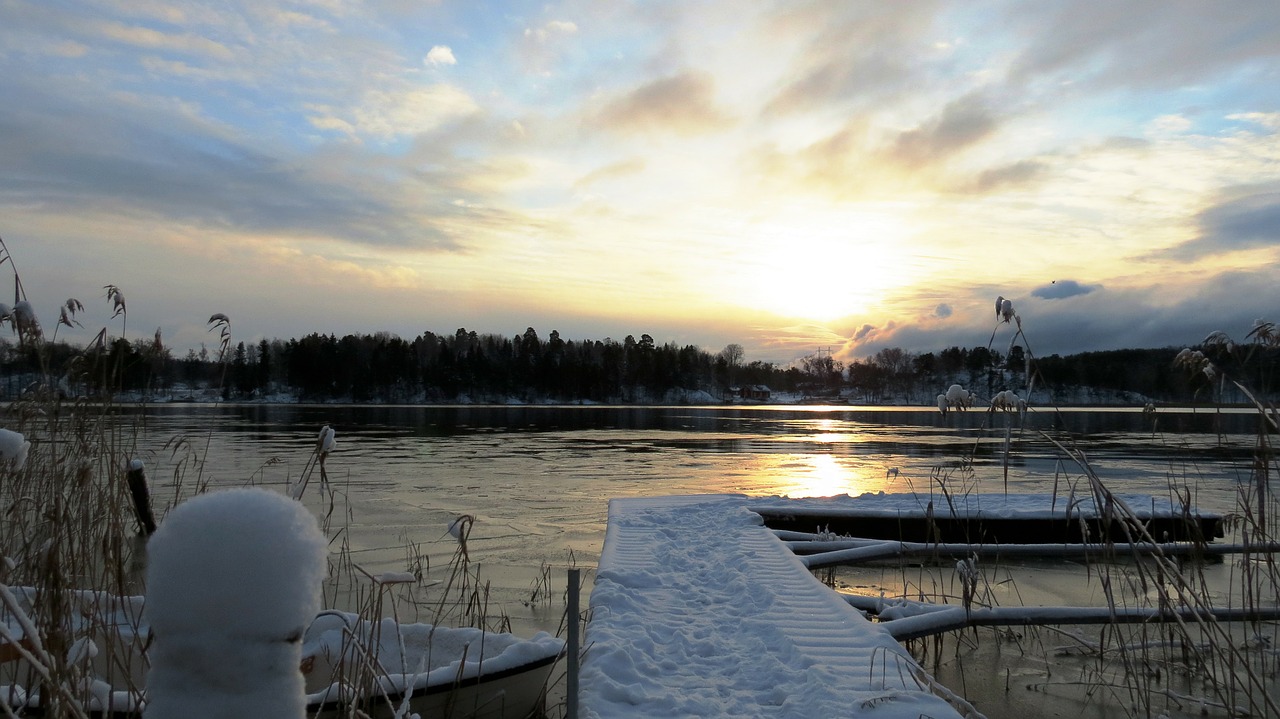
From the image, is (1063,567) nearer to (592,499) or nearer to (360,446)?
(592,499)

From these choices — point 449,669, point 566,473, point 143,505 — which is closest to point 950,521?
point 449,669

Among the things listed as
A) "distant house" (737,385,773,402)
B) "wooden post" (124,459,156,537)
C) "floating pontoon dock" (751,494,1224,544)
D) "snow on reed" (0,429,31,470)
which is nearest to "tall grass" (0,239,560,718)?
"snow on reed" (0,429,31,470)

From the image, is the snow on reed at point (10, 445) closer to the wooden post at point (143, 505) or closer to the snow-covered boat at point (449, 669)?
the snow-covered boat at point (449, 669)

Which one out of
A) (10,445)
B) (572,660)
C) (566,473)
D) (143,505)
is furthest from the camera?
(566,473)

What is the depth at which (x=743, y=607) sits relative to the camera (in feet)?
19.0

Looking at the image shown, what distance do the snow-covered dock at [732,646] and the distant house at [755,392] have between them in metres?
135

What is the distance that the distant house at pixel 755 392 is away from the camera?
141 meters

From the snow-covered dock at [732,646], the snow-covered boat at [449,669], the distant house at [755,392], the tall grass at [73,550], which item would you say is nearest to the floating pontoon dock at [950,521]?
the snow-covered dock at [732,646]

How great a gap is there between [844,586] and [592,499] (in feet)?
20.2

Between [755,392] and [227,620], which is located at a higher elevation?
[227,620]

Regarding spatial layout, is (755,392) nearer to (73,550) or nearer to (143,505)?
(143,505)

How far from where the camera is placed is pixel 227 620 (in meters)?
0.53

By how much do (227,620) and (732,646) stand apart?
15.8 ft

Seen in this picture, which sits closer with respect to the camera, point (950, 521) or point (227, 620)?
point (227, 620)
